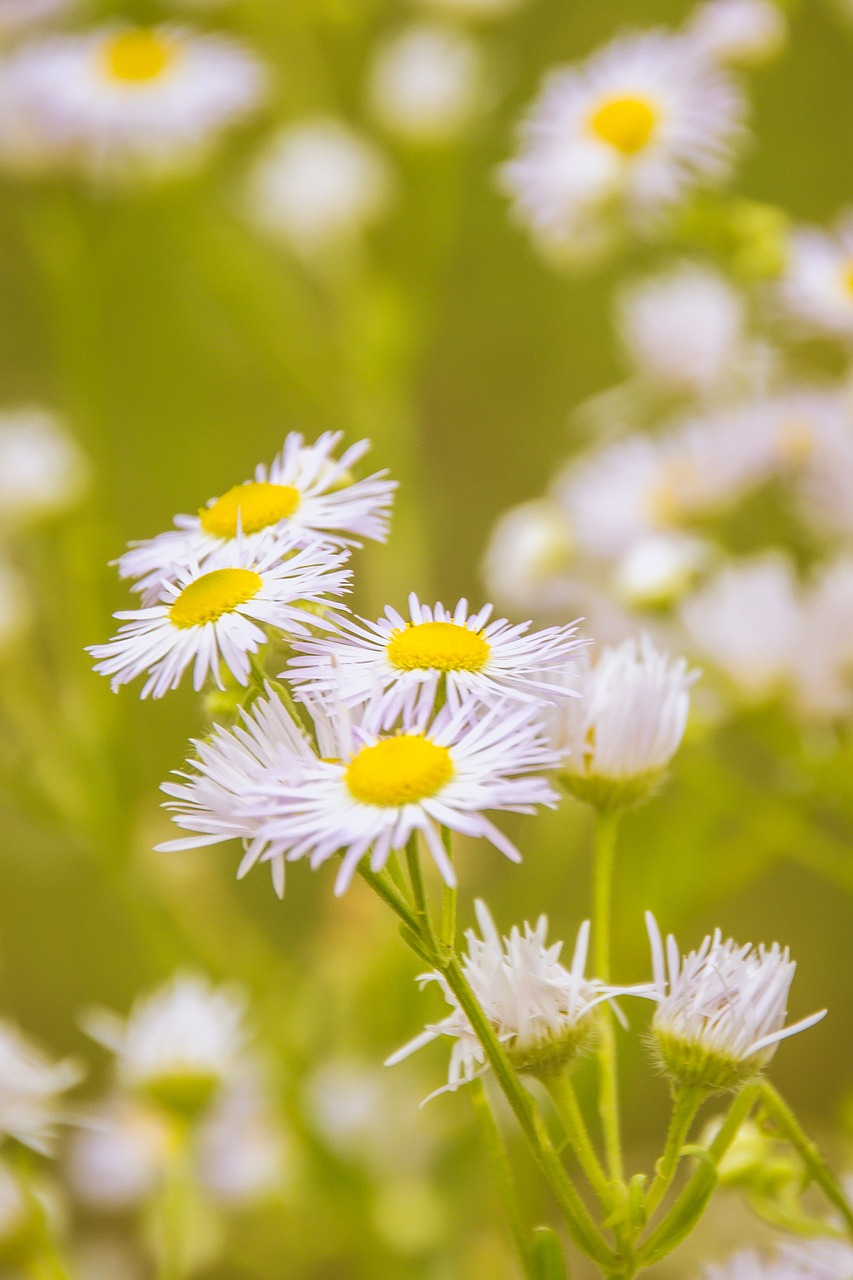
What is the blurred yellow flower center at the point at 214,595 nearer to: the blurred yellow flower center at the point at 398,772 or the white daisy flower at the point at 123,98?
the blurred yellow flower center at the point at 398,772

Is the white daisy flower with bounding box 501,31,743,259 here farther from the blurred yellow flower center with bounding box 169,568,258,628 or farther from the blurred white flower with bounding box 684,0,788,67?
the blurred yellow flower center with bounding box 169,568,258,628

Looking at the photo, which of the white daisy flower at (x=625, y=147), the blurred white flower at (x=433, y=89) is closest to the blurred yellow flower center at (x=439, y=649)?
the white daisy flower at (x=625, y=147)

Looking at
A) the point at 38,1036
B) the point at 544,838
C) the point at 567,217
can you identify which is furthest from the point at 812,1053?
the point at 567,217

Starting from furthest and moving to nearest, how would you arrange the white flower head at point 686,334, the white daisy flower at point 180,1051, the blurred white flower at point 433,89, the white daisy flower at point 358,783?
the blurred white flower at point 433,89, the white flower head at point 686,334, the white daisy flower at point 180,1051, the white daisy flower at point 358,783

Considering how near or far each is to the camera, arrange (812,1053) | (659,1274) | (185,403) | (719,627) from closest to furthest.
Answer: (719,627), (659,1274), (812,1053), (185,403)

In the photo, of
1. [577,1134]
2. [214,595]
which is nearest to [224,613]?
[214,595]

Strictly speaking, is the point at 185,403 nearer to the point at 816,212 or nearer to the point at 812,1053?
the point at 816,212
